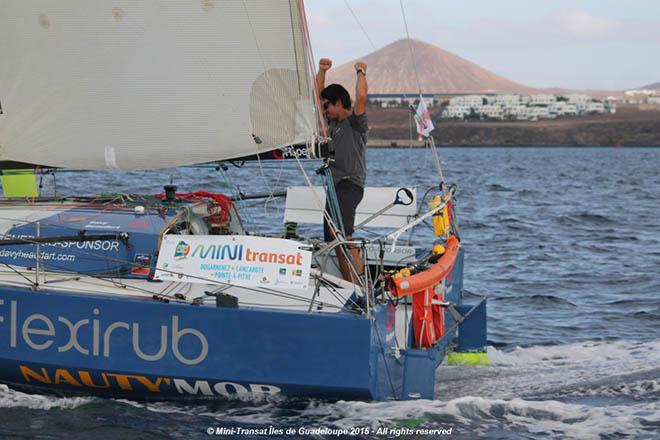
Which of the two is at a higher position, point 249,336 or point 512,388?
point 249,336

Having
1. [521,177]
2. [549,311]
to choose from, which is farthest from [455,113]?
[549,311]

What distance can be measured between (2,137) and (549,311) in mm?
6011

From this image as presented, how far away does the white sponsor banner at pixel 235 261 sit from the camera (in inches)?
259

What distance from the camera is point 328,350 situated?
646 cm

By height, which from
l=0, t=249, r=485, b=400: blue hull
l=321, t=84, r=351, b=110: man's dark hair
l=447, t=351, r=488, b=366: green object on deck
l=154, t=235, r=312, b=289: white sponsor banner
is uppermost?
l=321, t=84, r=351, b=110: man's dark hair

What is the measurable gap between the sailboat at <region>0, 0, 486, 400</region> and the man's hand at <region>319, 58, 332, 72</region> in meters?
1.13

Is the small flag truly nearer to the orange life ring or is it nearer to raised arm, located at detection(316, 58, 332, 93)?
raised arm, located at detection(316, 58, 332, 93)

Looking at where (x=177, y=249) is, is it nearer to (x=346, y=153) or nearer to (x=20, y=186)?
(x=346, y=153)

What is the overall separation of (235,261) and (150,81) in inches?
61.5

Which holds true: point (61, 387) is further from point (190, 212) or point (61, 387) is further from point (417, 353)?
Result: point (417, 353)

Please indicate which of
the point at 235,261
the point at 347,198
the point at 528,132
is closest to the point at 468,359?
the point at 347,198

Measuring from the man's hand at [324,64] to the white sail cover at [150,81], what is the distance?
4.00 ft

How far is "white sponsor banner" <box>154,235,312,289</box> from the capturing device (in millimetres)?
6570

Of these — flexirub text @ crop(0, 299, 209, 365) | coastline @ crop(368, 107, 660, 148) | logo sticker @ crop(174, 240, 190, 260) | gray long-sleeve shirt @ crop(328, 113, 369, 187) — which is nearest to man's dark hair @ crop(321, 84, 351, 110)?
gray long-sleeve shirt @ crop(328, 113, 369, 187)
